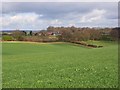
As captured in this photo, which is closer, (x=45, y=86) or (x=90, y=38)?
(x=45, y=86)

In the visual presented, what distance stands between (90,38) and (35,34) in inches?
643

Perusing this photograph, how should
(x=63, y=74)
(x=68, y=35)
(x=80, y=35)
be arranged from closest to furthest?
(x=63, y=74) < (x=68, y=35) < (x=80, y=35)

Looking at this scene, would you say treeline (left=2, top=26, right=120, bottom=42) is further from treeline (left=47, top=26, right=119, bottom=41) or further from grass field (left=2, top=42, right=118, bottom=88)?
grass field (left=2, top=42, right=118, bottom=88)

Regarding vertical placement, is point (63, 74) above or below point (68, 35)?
below

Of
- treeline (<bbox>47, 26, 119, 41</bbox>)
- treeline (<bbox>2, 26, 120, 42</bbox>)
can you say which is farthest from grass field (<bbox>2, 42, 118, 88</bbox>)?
treeline (<bbox>47, 26, 119, 41</bbox>)

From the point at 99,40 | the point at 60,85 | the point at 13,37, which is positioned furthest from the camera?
the point at 99,40

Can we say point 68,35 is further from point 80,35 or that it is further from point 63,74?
point 63,74

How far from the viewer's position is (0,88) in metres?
8.96

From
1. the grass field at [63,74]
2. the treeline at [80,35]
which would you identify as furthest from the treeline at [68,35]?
the grass field at [63,74]

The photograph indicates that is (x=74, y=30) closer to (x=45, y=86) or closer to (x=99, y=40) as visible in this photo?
(x=99, y=40)

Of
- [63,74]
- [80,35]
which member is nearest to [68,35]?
[80,35]

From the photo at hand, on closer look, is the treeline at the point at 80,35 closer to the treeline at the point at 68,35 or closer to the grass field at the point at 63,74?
the treeline at the point at 68,35

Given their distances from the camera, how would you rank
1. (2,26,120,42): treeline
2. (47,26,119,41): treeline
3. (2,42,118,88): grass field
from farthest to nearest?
(47,26,119,41): treeline < (2,26,120,42): treeline < (2,42,118,88): grass field

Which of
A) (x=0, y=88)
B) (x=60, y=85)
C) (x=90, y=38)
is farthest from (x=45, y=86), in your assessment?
(x=90, y=38)
